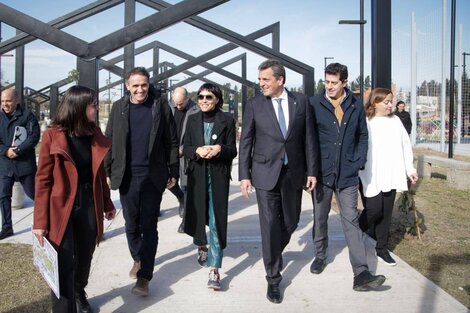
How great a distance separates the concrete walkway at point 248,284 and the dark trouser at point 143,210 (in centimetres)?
36

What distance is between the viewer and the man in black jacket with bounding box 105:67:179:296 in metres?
3.92

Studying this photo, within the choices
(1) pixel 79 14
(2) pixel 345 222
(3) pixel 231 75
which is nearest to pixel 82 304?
(2) pixel 345 222

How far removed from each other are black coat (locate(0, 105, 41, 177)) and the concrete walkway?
0.88 meters

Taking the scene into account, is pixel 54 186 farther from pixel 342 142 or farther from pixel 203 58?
pixel 203 58

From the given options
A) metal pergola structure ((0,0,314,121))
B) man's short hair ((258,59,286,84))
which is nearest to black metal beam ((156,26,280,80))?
metal pergola structure ((0,0,314,121))

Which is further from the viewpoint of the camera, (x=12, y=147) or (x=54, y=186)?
(x=12, y=147)

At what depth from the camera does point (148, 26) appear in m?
4.79

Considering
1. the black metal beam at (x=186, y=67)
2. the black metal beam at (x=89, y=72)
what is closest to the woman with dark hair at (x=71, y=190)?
the black metal beam at (x=89, y=72)

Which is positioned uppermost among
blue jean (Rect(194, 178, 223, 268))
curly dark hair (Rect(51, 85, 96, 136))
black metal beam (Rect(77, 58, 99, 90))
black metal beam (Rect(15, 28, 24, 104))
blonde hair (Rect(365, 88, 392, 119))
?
black metal beam (Rect(15, 28, 24, 104))

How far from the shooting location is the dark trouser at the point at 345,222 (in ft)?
13.4

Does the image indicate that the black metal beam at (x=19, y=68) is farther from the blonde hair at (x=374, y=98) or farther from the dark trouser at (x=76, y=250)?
the blonde hair at (x=374, y=98)

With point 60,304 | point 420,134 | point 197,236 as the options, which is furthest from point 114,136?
point 420,134

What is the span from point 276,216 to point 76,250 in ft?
5.51

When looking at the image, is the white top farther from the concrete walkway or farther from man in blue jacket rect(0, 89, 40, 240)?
man in blue jacket rect(0, 89, 40, 240)
